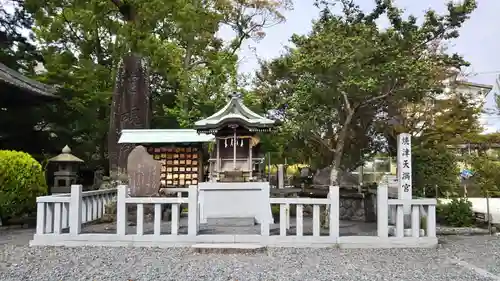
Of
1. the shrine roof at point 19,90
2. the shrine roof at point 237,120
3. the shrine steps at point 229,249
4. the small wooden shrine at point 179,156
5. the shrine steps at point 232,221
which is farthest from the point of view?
the small wooden shrine at point 179,156

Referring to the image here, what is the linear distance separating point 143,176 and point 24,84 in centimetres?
611

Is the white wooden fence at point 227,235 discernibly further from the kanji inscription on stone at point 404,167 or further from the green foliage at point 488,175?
the green foliage at point 488,175

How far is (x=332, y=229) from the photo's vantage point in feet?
27.3

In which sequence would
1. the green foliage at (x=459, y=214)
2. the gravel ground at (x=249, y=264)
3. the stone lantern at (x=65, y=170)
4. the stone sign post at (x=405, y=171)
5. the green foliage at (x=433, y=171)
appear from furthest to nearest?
the green foliage at (x=433, y=171)
the stone lantern at (x=65, y=170)
the green foliage at (x=459, y=214)
the stone sign post at (x=405, y=171)
the gravel ground at (x=249, y=264)

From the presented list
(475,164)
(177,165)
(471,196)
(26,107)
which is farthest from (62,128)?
(471,196)

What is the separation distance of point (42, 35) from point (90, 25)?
467 cm

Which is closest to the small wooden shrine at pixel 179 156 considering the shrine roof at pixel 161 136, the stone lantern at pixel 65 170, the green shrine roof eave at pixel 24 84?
the shrine roof at pixel 161 136

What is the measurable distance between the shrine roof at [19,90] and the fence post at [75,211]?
5860 mm

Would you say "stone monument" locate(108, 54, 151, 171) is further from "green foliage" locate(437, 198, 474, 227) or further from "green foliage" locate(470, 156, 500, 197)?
"green foliage" locate(470, 156, 500, 197)

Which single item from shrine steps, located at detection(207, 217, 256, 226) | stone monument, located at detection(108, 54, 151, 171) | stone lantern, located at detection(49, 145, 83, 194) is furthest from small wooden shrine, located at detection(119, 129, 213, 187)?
shrine steps, located at detection(207, 217, 256, 226)

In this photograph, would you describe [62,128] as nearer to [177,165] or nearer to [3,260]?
[177,165]

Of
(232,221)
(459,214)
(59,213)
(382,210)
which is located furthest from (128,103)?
(459,214)

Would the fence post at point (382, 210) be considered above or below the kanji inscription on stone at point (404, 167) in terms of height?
below

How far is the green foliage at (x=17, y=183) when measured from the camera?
35.0ft
